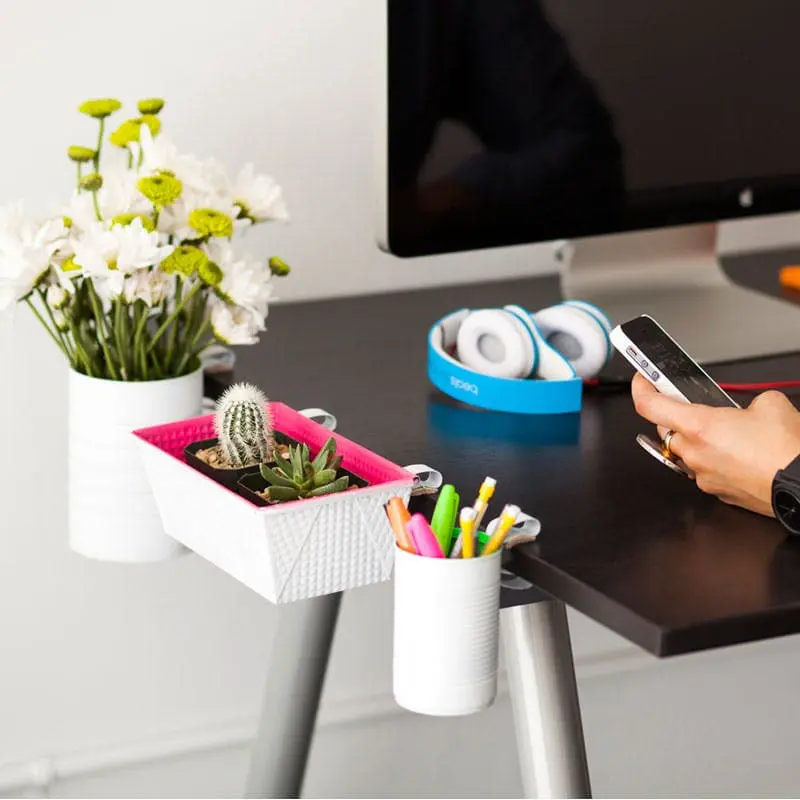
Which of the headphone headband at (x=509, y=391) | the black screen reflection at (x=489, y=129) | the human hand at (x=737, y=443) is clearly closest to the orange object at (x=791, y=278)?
the black screen reflection at (x=489, y=129)

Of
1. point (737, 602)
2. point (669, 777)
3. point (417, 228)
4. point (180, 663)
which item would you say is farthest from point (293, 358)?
point (669, 777)

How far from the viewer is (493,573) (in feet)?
3.06

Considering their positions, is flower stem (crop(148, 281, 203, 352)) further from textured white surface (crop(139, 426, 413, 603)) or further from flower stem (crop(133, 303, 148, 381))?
textured white surface (crop(139, 426, 413, 603))

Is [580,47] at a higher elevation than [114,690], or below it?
higher

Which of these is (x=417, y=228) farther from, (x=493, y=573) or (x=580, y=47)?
(x=493, y=573)

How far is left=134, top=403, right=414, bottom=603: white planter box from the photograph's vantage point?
990 mm

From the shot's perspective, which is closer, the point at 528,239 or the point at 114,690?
the point at 528,239

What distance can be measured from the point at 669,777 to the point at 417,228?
106cm

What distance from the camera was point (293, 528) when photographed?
3.25ft

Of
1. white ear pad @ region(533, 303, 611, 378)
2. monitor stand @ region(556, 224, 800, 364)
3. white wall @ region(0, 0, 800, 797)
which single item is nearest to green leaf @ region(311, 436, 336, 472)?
white ear pad @ region(533, 303, 611, 378)

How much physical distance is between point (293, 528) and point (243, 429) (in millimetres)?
110

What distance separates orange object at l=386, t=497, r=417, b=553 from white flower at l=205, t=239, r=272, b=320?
1.04 ft

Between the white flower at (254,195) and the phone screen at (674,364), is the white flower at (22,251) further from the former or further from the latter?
the phone screen at (674,364)

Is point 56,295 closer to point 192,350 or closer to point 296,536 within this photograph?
point 192,350
